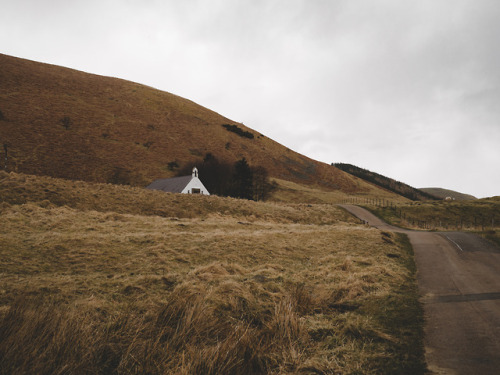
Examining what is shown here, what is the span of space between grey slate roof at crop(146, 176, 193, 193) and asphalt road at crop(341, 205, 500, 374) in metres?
36.3

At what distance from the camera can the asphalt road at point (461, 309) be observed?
505 centimetres

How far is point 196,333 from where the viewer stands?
495 centimetres

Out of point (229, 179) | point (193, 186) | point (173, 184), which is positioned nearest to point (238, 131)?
point (229, 179)

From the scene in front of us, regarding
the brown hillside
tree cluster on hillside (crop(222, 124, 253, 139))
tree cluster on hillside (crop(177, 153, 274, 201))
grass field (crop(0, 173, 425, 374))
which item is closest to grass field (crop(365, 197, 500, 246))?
tree cluster on hillside (crop(177, 153, 274, 201))

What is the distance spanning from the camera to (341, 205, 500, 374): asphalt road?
5.05 meters

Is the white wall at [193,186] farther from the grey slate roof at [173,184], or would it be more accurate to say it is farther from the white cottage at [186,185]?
the grey slate roof at [173,184]

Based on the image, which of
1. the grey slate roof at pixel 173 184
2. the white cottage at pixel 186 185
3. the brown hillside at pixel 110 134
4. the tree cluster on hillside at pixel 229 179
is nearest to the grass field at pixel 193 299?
the white cottage at pixel 186 185

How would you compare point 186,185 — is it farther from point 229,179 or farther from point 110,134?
point 110,134

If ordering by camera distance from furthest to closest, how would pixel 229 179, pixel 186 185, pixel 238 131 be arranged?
pixel 238 131, pixel 229 179, pixel 186 185

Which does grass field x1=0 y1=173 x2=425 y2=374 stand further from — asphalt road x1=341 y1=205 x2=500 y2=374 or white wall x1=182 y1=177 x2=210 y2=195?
white wall x1=182 y1=177 x2=210 y2=195

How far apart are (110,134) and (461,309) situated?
7514 centimetres

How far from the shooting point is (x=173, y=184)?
159ft

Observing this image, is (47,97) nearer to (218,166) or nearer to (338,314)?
(218,166)

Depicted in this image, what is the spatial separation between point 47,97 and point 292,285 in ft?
282
